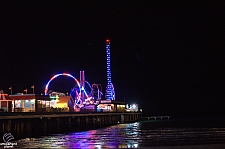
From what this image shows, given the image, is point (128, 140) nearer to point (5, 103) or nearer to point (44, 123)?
point (44, 123)

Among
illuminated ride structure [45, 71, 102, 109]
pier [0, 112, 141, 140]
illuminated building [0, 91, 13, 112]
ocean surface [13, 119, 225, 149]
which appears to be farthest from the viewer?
illuminated ride structure [45, 71, 102, 109]

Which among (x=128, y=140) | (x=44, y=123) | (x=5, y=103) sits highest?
(x=5, y=103)

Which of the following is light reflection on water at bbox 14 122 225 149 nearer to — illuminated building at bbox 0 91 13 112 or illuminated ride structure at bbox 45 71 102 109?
illuminated building at bbox 0 91 13 112

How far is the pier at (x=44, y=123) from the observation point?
38.6 m

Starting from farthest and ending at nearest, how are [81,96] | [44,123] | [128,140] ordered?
[81,96], [44,123], [128,140]

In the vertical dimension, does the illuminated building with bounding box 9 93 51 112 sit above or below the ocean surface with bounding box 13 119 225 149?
above

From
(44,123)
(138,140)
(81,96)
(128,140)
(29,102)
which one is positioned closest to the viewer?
(138,140)

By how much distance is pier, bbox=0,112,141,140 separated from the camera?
38619 mm

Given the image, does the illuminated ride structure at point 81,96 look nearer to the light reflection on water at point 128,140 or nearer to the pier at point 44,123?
the pier at point 44,123

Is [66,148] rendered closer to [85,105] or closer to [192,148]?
[192,148]

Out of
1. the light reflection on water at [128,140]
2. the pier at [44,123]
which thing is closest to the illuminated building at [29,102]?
the pier at [44,123]

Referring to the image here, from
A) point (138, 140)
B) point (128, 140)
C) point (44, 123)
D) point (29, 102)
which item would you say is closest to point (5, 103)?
point (44, 123)

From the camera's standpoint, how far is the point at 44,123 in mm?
47219

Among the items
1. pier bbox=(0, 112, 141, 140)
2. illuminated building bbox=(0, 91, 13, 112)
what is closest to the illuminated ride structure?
pier bbox=(0, 112, 141, 140)
